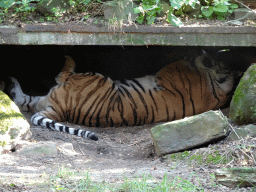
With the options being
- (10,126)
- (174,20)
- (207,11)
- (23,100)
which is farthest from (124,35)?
(23,100)

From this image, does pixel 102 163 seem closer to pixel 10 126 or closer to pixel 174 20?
pixel 10 126

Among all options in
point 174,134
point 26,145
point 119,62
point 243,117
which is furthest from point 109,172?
point 119,62

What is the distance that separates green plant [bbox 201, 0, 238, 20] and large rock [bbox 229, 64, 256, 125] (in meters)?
1.10

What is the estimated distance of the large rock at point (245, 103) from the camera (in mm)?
4039

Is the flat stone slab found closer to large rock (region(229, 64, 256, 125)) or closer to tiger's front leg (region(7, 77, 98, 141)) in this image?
large rock (region(229, 64, 256, 125))

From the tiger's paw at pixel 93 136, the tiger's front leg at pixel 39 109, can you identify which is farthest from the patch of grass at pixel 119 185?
the tiger's front leg at pixel 39 109

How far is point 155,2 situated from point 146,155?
222cm

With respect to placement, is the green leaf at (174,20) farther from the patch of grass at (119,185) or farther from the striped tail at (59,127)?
the patch of grass at (119,185)

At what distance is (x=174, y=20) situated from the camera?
15.6 feet

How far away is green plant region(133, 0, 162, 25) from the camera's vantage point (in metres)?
4.74

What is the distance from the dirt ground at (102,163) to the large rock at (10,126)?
0.47 ft

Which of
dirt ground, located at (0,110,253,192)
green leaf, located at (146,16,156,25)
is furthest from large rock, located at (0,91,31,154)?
green leaf, located at (146,16,156,25)

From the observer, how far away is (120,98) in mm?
6090

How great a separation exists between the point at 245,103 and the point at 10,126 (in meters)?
2.88
